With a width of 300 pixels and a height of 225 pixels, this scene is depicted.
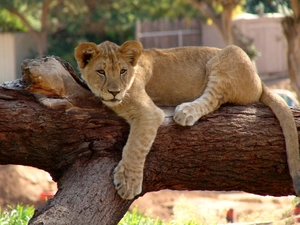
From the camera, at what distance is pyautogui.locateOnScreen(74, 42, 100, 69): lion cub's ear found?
4.42 metres

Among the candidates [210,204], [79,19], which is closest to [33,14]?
[79,19]

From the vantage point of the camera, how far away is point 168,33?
2300 cm

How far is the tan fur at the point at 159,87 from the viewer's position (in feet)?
14.1

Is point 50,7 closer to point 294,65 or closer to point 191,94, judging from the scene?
point 294,65

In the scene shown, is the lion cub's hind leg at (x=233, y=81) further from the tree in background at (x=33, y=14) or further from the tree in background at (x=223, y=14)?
the tree in background at (x=33, y=14)

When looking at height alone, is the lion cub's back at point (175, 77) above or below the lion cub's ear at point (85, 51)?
below

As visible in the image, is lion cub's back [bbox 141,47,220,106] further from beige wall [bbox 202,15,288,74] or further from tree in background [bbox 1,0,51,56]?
beige wall [bbox 202,15,288,74]

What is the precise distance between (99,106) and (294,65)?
7417mm

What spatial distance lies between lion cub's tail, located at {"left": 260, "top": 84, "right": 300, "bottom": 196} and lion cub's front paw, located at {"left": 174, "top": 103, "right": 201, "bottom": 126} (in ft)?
2.10

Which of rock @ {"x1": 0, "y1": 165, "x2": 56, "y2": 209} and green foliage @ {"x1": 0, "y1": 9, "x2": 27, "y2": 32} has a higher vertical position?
green foliage @ {"x1": 0, "y1": 9, "x2": 27, "y2": 32}

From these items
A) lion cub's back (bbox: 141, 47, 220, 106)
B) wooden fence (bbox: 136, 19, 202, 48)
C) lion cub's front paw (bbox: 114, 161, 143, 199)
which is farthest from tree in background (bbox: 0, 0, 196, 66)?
lion cub's front paw (bbox: 114, 161, 143, 199)

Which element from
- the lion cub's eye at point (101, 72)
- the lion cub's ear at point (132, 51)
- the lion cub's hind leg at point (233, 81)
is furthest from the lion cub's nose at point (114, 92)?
the lion cub's hind leg at point (233, 81)

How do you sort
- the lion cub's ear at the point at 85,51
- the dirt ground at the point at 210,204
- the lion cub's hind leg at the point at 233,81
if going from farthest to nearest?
1. the dirt ground at the point at 210,204
2. the lion cub's hind leg at the point at 233,81
3. the lion cub's ear at the point at 85,51

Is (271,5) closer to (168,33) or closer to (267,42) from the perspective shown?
(267,42)
